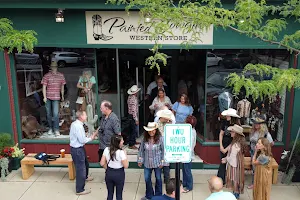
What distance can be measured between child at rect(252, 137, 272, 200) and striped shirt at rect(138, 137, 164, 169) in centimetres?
165

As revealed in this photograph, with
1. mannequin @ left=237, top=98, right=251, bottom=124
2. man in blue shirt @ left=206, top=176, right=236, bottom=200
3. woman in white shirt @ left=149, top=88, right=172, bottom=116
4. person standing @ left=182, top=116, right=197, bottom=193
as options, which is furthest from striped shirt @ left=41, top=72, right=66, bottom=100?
man in blue shirt @ left=206, top=176, right=236, bottom=200

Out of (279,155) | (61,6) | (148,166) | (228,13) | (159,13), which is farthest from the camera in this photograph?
(279,155)

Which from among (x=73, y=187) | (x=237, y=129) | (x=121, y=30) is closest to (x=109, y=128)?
(x=73, y=187)

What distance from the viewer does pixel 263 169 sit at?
608 centimetres

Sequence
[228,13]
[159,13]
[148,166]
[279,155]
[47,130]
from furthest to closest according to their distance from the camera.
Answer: [47,130], [279,155], [148,166], [159,13], [228,13]

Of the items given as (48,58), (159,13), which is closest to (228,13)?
(159,13)

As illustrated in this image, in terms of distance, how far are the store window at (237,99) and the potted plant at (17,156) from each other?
418 cm

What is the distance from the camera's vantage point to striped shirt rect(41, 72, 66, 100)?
8359mm

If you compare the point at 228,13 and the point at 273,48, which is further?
the point at 273,48

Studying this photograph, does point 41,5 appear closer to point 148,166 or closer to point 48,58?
point 48,58

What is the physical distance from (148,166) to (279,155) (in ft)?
10.9

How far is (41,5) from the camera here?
746 cm

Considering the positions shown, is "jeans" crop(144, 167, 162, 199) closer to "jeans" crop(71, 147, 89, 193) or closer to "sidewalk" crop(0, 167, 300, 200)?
"sidewalk" crop(0, 167, 300, 200)

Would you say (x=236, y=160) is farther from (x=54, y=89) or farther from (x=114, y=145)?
(x=54, y=89)
